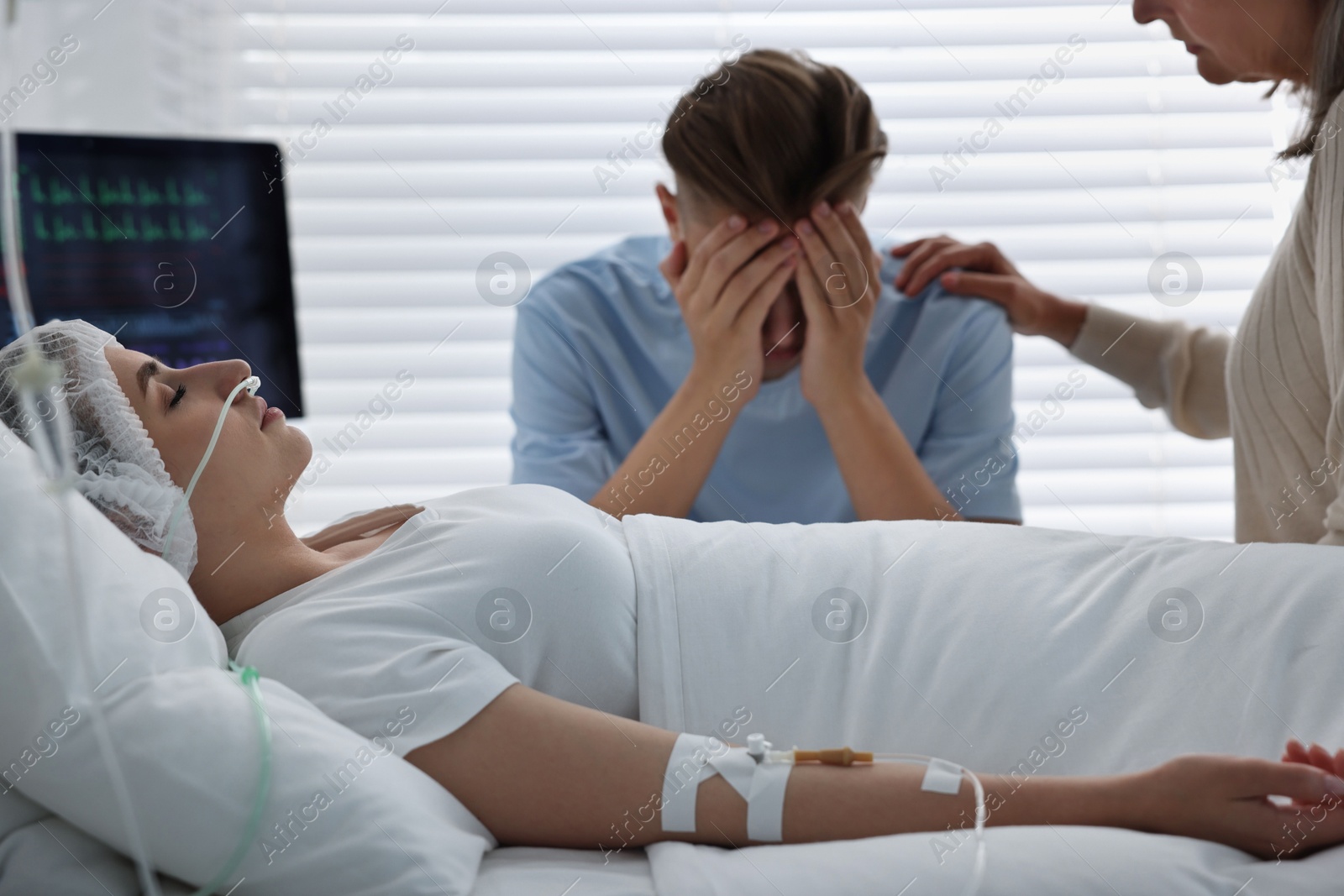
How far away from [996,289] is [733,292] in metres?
0.44

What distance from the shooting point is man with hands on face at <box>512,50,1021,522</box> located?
1.39 meters

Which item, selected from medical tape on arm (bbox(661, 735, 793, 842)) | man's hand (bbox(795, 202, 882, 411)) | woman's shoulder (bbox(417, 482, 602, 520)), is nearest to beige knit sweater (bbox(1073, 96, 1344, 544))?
man's hand (bbox(795, 202, 882, 411))

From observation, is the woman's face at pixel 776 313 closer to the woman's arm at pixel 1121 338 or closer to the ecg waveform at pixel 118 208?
the woman's arm at pixel 1121 338

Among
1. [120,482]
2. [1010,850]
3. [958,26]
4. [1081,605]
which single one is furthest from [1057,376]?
[120,482]

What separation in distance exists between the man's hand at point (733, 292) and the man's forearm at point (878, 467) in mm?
149

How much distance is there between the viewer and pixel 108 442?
37.3 inches

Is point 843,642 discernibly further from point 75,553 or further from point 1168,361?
point 1168,361

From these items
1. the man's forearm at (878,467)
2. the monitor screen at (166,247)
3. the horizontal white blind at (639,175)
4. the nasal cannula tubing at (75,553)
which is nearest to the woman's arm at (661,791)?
the nasal cannula tubing at (75,553)

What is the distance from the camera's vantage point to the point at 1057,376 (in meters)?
1.90

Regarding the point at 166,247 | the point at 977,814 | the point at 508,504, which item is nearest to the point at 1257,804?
the point at 977,814

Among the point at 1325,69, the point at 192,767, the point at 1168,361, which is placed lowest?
the point at 192,767

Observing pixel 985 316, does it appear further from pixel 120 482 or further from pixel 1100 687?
pixel 120 482

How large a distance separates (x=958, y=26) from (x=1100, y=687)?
4.62 feet

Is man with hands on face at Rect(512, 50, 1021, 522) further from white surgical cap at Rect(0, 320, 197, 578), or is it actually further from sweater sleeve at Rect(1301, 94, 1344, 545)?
white surgical cap at Rect(0, 320, 197, 578)
